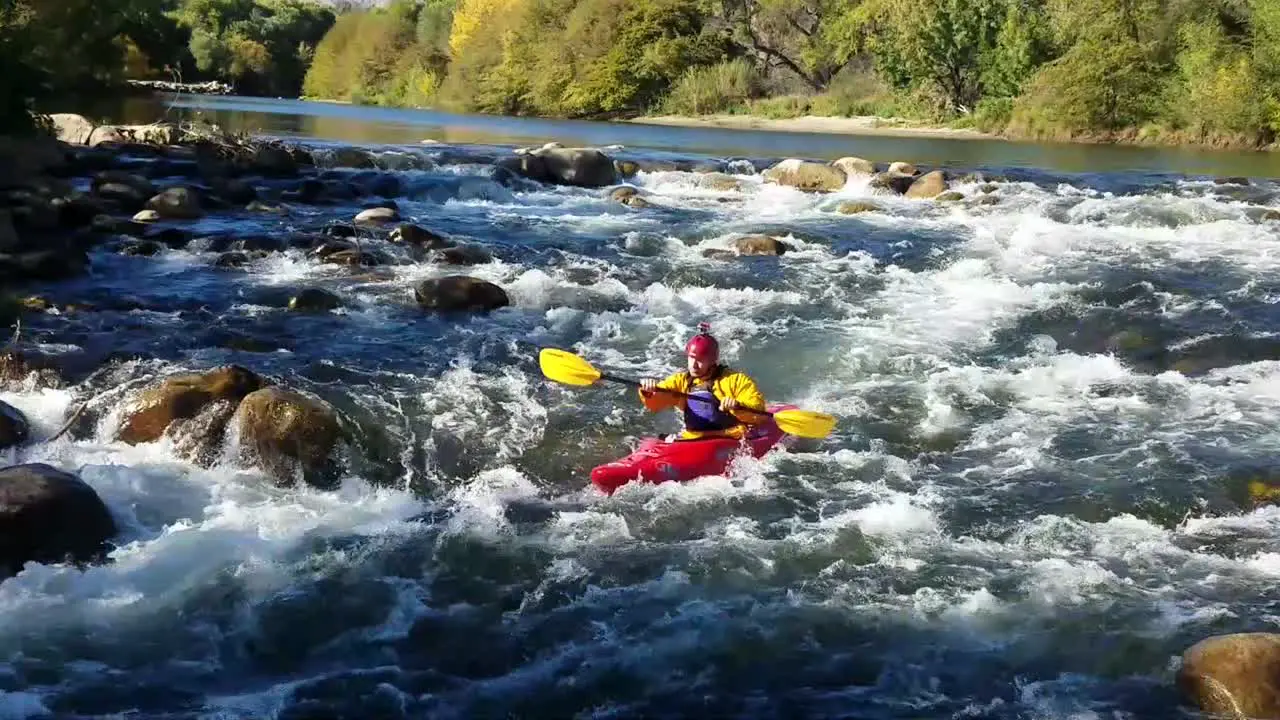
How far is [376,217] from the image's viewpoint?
15.1 m

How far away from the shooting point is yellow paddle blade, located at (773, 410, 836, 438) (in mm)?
7262

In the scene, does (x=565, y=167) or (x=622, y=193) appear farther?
(x=565, y=167)

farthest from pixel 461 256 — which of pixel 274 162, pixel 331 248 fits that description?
pixel 274 162

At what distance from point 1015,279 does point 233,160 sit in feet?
45.8

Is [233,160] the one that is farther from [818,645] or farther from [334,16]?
[334,16]

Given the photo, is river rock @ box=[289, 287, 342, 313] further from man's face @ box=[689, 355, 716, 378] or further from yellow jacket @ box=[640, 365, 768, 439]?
man's face @ box=[689, 355, 716, 378]

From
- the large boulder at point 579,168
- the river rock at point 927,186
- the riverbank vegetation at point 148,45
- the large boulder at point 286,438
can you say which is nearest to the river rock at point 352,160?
the riverbank vegetation at point 148,45

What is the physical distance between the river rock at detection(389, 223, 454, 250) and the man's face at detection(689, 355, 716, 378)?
710 centimetres

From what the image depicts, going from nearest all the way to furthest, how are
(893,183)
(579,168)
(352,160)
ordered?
1. (893,183)
2. (579,168)
3. (352,160)

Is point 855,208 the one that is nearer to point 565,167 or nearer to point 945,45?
point 565,167

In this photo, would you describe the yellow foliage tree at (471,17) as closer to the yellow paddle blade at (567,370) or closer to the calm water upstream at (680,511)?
the calm water upstream at (680,511)

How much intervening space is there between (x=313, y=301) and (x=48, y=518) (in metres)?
5.13

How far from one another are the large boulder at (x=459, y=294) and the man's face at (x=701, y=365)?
165 inches

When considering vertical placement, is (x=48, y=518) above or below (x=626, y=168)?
above
